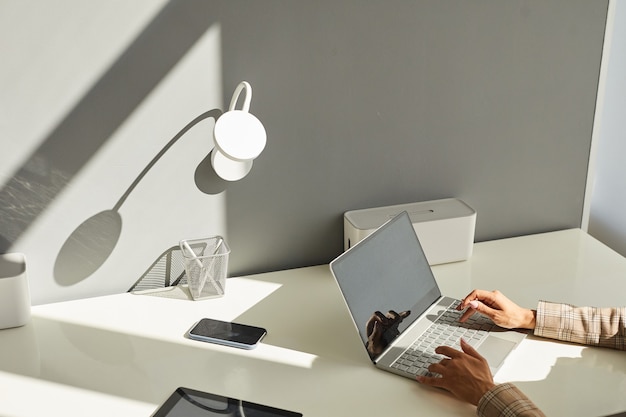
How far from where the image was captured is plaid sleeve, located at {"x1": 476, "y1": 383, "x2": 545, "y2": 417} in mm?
1054

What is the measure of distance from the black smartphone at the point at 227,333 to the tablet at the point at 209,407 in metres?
0.16

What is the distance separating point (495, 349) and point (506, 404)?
8.3 inches

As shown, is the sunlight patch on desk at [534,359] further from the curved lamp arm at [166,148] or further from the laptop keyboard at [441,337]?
the curved lamp arm at [166,148]

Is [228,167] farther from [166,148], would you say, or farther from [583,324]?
[583,324]

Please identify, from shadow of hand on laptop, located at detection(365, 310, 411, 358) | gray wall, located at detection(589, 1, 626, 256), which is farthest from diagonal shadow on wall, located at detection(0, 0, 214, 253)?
gray wall, located at detection(589, 1, 626, 256)

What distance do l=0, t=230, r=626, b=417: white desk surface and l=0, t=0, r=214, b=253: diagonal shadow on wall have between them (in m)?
0.23

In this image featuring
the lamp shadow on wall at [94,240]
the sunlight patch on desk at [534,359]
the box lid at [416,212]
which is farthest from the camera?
the box lid at [416,212]

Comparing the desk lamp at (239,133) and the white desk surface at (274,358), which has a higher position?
the desk lamp at (239,133)

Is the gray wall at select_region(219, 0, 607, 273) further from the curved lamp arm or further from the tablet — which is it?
the tablet

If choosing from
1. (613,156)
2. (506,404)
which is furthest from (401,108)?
(613,156)

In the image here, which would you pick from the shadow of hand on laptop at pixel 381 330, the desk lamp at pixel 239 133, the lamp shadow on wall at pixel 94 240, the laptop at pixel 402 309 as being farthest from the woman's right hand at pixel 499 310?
the lamp shadow on wall at pixel 94 240

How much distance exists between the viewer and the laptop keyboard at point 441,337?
122cm

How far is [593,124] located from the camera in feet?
5.77

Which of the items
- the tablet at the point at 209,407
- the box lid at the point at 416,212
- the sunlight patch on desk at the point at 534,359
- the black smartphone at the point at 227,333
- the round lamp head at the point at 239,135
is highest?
the round lamp head at the point at 239,135
